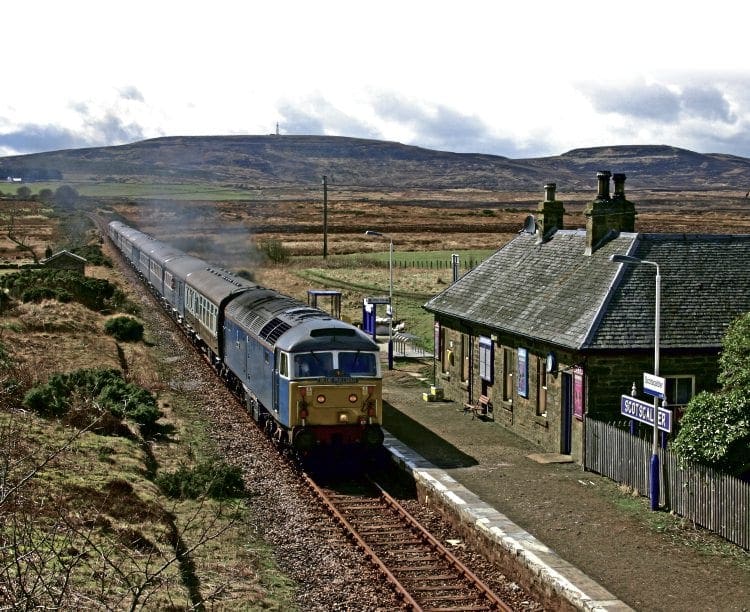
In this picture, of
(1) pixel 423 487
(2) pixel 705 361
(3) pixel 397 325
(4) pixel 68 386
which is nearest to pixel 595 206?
(2) pixel 705 361

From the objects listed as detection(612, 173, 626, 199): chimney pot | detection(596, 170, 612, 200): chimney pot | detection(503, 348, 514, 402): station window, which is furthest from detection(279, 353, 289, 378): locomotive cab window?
detection(612, 173, 626, 199): chimney pot

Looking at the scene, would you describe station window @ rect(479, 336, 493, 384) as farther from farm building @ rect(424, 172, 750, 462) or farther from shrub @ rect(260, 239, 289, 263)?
shrub @ rect(260, 239, 289, 263)

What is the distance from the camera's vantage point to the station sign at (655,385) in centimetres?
1803

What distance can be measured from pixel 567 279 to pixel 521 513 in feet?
27.2

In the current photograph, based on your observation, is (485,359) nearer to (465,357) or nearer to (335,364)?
(465,357)

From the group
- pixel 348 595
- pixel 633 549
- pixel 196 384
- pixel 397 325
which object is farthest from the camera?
pixel 397 325

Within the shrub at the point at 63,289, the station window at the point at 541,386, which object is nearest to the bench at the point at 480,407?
the station window at the point at 541,386

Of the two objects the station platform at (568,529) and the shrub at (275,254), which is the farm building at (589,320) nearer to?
the station platform at (568,529)

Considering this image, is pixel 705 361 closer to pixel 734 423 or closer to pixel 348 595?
pixel 734 423

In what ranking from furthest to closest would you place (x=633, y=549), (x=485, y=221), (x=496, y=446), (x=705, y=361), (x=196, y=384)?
(x=485, y=221), (x=196, y=384), (x=496, y=446), (x=705, y=361), (x=633, y=549)

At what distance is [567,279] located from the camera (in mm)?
24453

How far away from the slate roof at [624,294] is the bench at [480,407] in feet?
6.99

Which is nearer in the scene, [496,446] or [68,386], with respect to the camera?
[496,446]

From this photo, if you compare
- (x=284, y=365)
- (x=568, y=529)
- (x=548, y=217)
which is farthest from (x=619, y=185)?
(x=568, y=529)
